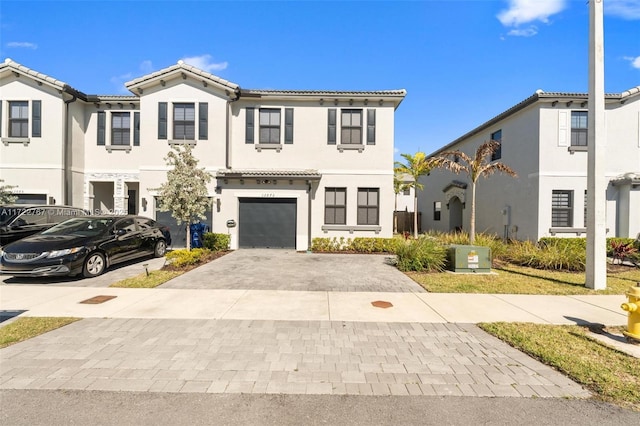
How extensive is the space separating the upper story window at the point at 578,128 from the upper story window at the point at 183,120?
1780cm

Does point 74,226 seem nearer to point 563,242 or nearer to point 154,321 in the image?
point 154,321

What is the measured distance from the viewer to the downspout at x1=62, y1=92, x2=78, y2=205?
1385 centimetres

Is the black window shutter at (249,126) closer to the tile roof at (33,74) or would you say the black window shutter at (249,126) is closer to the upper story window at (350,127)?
the upper story window at (350,127)

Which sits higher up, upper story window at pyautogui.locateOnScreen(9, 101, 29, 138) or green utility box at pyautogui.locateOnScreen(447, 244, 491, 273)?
upper story window at pyautogui.locateOnScreen(9, 101, 29, 138)

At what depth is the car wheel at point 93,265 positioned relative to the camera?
316 inches

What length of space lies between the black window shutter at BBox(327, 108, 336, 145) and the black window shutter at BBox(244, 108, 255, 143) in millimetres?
3687

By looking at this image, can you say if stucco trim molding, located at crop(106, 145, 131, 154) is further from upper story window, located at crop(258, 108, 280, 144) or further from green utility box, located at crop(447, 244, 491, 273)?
green utility box, located at crop(447, 244, 491, 273)

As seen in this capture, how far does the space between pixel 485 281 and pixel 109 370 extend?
28.7ft

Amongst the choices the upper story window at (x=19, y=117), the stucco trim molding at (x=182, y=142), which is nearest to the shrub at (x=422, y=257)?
the stucco trim molding at (x=182, y=142)

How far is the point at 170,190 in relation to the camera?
10.2m

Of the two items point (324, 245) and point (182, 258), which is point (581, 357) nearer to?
point (182, 258)

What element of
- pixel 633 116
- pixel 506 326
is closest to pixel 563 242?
pixel 633 116

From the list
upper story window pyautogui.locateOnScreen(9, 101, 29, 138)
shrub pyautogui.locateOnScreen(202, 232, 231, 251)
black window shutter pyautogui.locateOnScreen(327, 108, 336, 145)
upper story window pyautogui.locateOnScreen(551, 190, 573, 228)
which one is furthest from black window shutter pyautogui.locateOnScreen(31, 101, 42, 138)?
upper story window pyautogui.locateOnScreen(551, 190, 573, 228)

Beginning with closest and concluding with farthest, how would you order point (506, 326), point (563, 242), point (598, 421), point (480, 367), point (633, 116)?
point (598, 421) → point (480, 367) → point (506, 326) → point (563, 242) → point (633, 116)
